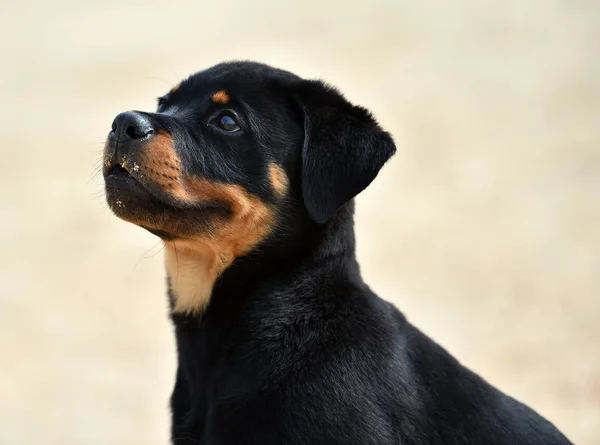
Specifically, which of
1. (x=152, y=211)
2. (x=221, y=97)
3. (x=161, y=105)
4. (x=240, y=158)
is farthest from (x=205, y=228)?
(x=161, y=105)

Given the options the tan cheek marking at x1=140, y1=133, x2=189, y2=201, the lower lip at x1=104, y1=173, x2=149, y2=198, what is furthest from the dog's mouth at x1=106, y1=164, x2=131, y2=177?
the tan cheek marking at x1=140, y1=133, x2=189, y2=201

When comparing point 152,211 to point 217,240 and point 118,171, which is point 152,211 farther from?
point 217,240

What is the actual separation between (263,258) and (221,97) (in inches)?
33.5

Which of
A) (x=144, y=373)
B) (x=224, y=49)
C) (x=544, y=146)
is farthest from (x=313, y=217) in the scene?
(x=224, y=49)

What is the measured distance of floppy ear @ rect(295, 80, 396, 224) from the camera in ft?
14.7

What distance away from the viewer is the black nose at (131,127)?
4352 mm

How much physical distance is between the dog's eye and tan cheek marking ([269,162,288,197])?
0.27 metres

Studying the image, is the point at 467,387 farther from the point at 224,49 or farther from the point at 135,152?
the point at 224,49

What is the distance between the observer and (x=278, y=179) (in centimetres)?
462

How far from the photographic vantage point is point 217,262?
4.62 metres

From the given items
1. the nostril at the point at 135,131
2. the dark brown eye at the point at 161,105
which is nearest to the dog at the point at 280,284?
the nostril at the point at 135,131

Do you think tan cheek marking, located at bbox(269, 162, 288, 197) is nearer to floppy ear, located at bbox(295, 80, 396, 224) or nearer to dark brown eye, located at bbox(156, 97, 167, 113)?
floppy ear, located at bbox(295, 80, 396, 224)

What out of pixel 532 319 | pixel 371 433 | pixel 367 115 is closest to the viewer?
pixel 371 433

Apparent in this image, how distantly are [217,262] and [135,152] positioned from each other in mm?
691
